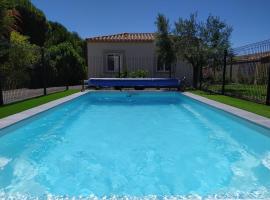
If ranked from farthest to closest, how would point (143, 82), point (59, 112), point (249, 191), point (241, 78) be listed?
point (241, 78), point (143, 82), point (59, 112), point (249, 191)

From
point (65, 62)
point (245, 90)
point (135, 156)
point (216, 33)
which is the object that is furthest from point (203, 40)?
point (135, 156)

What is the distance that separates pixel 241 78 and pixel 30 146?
15.5 metres

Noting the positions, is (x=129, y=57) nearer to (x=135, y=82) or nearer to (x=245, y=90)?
(x=135, y=82)

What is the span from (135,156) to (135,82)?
11798 mm

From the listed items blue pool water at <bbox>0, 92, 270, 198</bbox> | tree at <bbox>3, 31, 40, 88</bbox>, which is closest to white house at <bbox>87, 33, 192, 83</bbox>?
tree at <bbox>3, 31, 40, 88</bbox>

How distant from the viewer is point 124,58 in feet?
77.5

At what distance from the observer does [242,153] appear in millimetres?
6406

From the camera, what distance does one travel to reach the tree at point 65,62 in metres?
23.9

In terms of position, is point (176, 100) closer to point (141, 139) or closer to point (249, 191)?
point (141, 139)

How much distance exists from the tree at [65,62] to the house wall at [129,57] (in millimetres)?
1828

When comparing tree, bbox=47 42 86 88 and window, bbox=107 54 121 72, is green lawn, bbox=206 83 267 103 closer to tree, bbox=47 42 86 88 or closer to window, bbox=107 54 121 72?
window, bbox=107 54 121 72

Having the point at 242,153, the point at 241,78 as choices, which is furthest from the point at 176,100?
→ the point at 242,153

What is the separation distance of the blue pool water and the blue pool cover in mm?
6921

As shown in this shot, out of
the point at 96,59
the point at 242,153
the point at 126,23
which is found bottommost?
the point at 242,153
